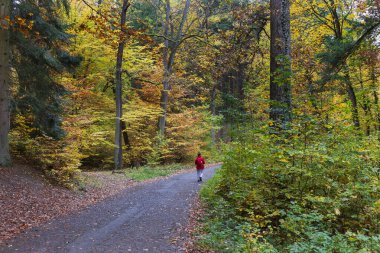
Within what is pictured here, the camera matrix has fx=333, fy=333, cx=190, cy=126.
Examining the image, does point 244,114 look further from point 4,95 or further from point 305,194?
point 4,95

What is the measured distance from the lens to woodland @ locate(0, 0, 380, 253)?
22.0ft

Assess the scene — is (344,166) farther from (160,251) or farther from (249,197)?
(160,251)

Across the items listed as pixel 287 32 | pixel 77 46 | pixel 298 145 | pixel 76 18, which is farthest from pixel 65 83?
pixel 298 145

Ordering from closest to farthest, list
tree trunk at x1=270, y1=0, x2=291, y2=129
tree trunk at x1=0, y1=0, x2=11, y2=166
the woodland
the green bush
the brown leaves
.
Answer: the green bush
the woodland
the brown leaves
tree trunk at x1=270, y1=0, x2=291, y2=129
tree trunk at x1=0, y1=0, x2=11, y2=166

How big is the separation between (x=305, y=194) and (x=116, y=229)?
4444 millimetres

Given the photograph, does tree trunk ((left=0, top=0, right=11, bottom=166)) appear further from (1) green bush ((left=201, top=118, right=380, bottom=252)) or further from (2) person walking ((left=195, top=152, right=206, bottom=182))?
(1) green bush ((left=201, top=118, right=380, bottom=252))

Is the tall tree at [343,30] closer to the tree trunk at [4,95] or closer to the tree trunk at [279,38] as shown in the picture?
the tree trunk at [279,38]

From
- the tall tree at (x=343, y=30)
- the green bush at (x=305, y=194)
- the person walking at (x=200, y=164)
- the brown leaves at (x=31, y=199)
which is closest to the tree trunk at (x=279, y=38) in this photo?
the green bush at (x=305, y=194)

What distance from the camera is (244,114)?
952 centimetres

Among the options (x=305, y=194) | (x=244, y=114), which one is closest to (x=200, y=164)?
(x=244, y=114)

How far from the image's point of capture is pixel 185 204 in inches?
428

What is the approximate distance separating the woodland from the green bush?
0.03 metres

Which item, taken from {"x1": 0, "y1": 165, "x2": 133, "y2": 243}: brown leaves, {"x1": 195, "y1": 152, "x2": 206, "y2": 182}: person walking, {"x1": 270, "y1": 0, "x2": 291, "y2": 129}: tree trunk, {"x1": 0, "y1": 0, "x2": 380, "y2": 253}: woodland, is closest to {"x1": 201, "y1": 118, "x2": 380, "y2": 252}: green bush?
{"x1": 0, "y1": 0, "x2": 380, "y2": 253}: woodland

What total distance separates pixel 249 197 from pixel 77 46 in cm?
1647
